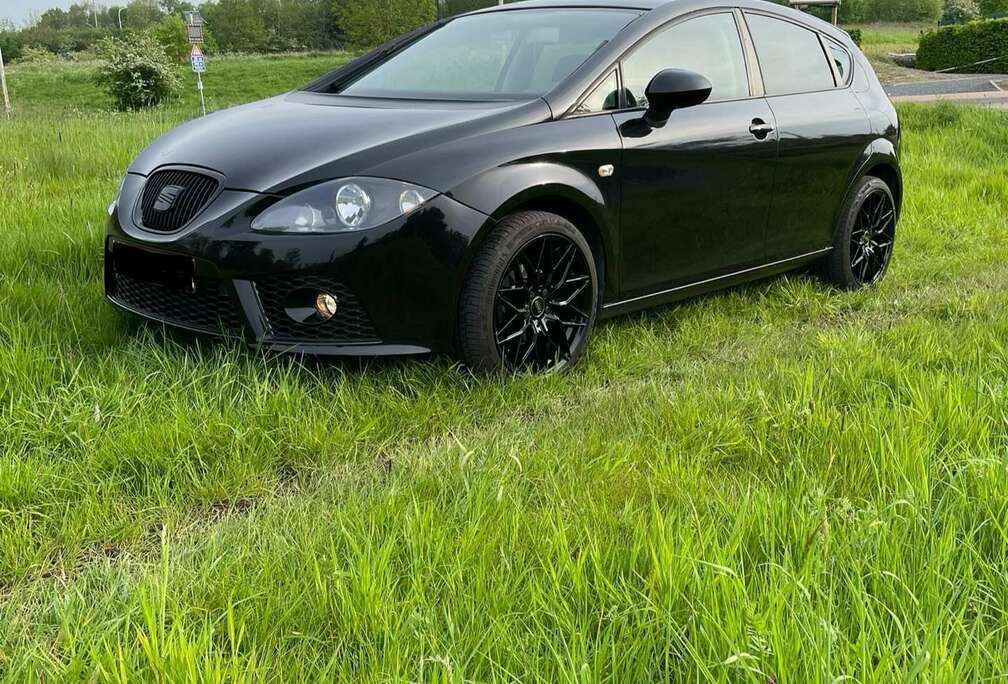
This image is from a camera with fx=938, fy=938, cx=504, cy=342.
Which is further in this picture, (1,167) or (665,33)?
(1,167)

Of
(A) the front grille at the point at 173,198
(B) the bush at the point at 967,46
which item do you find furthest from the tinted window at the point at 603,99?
(B) the bush at the point at 967,46

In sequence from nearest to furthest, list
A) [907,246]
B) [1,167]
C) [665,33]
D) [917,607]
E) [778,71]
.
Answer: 1. [917,607]
2. [665,33]
3. [778,71]
4. [907,246]
5. [1,167]

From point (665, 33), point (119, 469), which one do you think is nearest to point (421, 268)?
point (119, 469)

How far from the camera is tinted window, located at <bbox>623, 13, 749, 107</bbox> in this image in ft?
13.6

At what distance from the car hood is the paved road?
2246 centimetres

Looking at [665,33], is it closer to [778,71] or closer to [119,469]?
[778,71]

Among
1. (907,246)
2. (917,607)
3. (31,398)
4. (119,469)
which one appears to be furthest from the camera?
(907,246)

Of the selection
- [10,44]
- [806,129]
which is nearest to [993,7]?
[806,129]

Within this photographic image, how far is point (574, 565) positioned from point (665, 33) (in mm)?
3004

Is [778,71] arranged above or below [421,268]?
above

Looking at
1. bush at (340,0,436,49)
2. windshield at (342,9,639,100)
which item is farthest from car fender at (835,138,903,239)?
bush at (340,0,436,49)

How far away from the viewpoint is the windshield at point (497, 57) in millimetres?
4125

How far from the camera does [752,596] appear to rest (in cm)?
193

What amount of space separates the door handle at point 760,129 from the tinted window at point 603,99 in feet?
2.93
